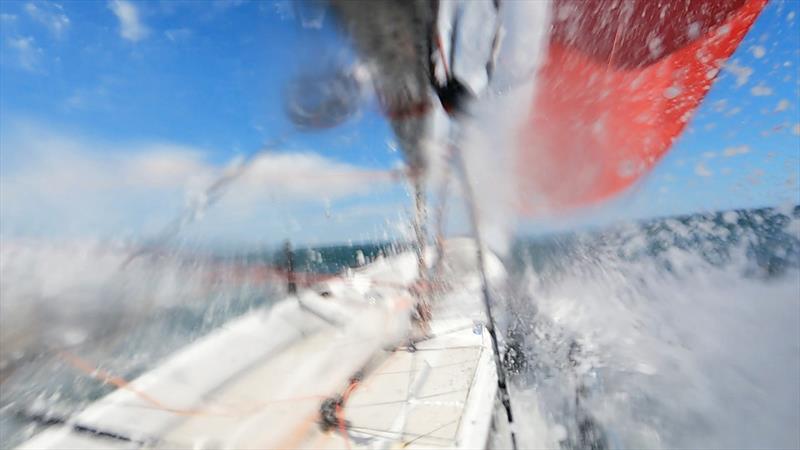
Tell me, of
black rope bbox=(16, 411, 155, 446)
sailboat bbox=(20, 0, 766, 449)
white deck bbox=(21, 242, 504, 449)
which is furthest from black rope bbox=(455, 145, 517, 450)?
black rope bbox=(16, 411, 155, 446)

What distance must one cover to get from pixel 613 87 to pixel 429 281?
2.42 meters

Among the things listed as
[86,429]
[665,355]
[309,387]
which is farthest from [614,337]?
[86,429]

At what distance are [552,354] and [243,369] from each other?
276 centimetres

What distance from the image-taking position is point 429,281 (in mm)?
3721

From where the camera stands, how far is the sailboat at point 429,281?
1.95m

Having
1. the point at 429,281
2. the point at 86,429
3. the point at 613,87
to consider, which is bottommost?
the point at 86,429

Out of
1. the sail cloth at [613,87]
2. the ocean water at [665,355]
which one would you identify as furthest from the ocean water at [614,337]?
the sail cloth at [613,87]

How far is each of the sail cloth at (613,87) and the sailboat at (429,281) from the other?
0.01m

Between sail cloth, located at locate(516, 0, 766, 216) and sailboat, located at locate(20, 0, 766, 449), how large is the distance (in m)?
0.01

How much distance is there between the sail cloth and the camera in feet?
8.79

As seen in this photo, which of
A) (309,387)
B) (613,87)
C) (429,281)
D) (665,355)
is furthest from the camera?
(429,281)

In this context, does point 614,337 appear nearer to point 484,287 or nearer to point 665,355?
point 665,355

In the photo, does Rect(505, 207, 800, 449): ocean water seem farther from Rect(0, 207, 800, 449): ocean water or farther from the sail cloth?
the sail cloth

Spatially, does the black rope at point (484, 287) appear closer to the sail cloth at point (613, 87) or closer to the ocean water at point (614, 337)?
the ocean water at point (614, 337)
